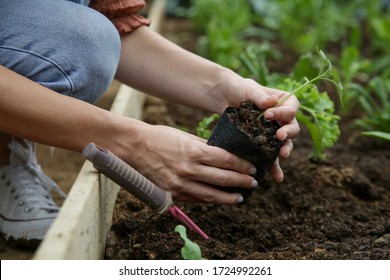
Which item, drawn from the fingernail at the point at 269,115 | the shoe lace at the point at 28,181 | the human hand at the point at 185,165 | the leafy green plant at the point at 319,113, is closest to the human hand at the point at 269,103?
the fingernail at the point at 269,115

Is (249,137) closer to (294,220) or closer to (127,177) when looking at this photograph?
(127,177)

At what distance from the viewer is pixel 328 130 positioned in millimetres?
2488

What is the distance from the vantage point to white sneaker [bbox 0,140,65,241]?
229 cm

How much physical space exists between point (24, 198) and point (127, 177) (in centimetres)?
66

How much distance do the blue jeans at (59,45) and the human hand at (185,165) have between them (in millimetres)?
305

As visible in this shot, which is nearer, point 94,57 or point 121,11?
point 94,57

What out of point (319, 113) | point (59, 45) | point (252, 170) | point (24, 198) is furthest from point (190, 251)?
point (319, 113)

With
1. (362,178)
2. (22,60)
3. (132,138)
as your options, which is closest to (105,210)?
(132,138)

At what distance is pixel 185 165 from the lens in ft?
6.20

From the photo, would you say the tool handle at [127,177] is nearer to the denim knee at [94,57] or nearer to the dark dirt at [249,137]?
the dark dirt at [249,137]

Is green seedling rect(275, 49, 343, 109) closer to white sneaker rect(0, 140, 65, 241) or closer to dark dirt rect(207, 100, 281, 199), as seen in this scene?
dark dirt rect(207, 100, 281, 199)

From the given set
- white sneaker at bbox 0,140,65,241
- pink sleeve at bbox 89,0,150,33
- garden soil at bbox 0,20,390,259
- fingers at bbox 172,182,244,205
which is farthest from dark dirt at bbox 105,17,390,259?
pink sleeve at bbox 89,0,150,33

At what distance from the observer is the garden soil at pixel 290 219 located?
1.96 m

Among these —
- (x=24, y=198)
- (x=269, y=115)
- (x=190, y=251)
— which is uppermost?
(x=269, y=115)
